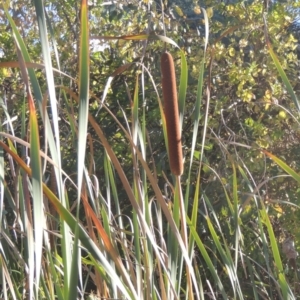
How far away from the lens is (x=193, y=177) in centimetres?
288

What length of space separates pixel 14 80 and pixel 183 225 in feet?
7.41

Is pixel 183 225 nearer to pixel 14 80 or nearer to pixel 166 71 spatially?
pixel 166 71

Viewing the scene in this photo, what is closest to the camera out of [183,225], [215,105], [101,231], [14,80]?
[101,231]

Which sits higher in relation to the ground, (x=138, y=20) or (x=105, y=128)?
(x=138, y=20)

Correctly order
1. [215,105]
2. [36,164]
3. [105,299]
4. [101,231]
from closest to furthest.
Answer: [36,164] < [101,231] < [105,299] < [215,105]

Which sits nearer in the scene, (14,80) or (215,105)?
(215,105)

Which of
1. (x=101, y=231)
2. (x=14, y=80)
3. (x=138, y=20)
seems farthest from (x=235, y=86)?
(x=101, y=231)

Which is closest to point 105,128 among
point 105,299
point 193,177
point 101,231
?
point 193,177

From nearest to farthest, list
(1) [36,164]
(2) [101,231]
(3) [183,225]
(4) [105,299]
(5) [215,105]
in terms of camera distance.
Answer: (1) [36,164] < (2) [101,231] < (3) [183,225] < (4) [105,299] < (5) [215,105]

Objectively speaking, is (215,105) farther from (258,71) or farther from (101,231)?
(101,231)

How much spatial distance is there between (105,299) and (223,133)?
2.07 meters

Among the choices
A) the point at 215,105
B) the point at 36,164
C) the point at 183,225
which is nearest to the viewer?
the point at 36,164

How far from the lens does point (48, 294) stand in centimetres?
101

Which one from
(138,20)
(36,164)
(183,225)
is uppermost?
(138,20)
